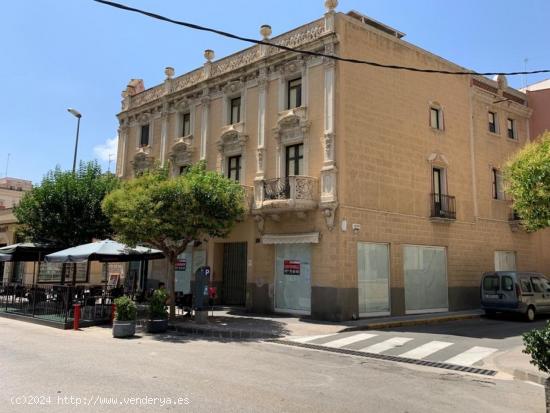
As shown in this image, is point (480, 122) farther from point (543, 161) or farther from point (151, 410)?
point (151, 410)

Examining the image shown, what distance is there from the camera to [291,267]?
18.8 meters

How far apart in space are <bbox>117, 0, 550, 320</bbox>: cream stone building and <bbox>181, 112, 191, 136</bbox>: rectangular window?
0.06 m

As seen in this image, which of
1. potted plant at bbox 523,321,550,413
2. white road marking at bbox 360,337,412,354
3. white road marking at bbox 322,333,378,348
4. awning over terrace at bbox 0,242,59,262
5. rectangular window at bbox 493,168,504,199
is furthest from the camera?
rectangular window at bbox 493,168,504,199

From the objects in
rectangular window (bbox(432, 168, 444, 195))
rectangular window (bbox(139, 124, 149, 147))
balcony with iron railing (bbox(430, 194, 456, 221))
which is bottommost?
balcony with iron railing (bbox(430, 194, 456, 221))

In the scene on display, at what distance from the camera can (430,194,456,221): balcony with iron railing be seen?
68.0 feet

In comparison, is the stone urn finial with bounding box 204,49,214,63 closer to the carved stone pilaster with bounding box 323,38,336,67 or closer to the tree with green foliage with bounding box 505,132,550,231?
the carved stone pilaster with bounding box 323,38,336,67

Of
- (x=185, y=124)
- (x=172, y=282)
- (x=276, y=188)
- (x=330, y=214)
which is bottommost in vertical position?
(x=172, y=282)

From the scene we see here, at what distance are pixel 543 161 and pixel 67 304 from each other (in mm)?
14755

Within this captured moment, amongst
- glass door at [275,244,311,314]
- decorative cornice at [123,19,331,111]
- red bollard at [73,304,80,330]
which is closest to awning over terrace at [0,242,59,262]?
red bollard at [73,304,80,330]

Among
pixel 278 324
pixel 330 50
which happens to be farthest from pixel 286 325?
pixel 330 50

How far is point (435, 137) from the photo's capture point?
2153cm

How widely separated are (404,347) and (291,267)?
7301 millimetres

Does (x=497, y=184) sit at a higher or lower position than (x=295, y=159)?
higher

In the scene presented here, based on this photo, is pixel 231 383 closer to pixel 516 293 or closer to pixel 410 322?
pixel 410 322
